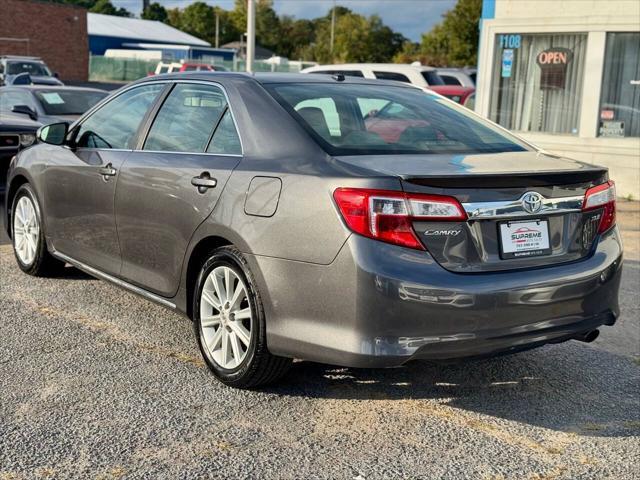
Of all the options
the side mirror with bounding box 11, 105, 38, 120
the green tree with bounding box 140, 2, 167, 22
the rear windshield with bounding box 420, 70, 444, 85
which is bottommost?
the side mirror with bounding box 11, 105, 38, 120

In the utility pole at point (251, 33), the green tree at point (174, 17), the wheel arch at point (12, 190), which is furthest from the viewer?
the green tree at point (174, 17)

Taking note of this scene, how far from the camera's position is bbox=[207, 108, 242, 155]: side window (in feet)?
14.8

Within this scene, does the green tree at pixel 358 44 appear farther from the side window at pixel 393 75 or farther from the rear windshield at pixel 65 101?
the rear windshield at pixel 65 101

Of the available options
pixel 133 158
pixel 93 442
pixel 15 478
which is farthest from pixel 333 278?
pixel 133 158

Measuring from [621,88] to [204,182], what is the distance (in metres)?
10.4

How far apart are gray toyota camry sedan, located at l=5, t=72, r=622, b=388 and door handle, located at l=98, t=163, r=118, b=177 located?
0.05 ft

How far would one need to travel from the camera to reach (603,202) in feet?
14.0

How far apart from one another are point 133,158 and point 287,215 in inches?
63.5

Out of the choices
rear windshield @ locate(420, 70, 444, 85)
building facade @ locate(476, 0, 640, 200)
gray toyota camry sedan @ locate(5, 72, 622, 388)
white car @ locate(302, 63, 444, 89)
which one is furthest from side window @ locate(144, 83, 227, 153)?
rear windshield @ locate(420, 70, 444, 85)

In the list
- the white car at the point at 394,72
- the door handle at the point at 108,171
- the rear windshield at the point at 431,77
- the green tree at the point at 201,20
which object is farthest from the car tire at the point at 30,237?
the green tree at the point at 201,20

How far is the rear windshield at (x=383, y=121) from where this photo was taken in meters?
4.29

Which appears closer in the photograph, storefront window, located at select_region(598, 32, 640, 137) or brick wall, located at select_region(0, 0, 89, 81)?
storefront window, located at select_region(598, 32, 640, 137)

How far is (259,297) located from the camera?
412 cm

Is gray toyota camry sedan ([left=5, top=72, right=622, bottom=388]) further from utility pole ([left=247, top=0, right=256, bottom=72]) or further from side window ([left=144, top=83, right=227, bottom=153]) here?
utility pole ([left=247, top=0, right=256, bottom=72])
